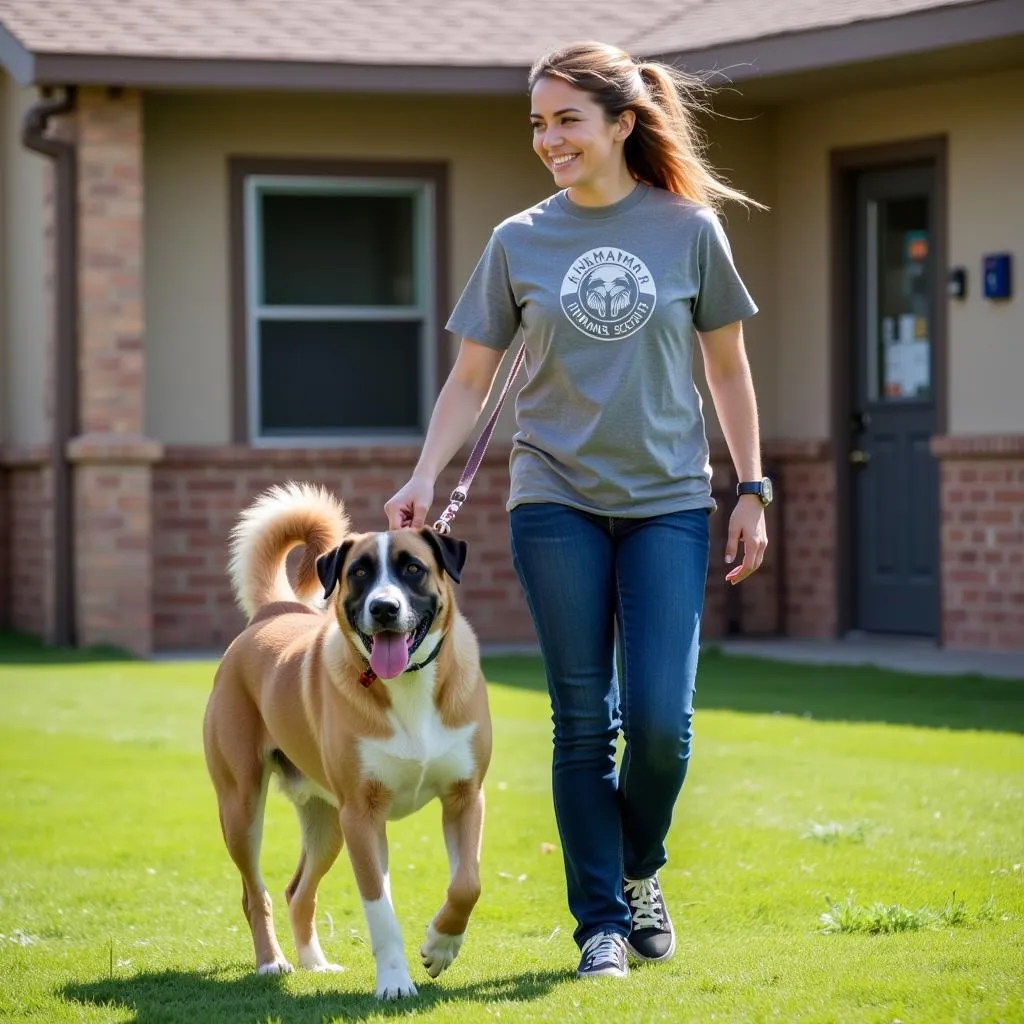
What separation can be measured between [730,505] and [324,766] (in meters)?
9.33

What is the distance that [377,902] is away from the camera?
476cm

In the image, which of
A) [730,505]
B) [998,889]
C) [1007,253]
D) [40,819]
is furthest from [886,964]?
[730,505]

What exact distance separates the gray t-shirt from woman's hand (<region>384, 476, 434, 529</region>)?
233 mm

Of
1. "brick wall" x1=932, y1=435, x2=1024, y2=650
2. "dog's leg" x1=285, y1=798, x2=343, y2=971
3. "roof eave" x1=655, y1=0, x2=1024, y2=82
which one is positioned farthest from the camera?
"brick wall" x1=932, y1=435, x2=1024, y2=650

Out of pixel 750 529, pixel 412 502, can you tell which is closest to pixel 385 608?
pixel 412 502

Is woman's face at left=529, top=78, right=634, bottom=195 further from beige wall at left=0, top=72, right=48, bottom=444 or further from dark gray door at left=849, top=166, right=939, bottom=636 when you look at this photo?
beige wall at left=0, top=72, right=48, bottom=444

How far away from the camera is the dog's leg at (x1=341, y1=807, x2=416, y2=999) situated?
473 centimetres

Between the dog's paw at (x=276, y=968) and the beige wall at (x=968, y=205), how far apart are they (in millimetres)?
8095

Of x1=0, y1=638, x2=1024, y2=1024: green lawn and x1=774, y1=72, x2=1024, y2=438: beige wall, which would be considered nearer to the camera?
x1=0, y1=638, x2=1024, y2=1024: green lawn

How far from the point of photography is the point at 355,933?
5.86m

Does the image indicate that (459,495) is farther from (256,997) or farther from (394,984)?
(256,997)

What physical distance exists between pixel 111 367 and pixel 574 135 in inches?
348

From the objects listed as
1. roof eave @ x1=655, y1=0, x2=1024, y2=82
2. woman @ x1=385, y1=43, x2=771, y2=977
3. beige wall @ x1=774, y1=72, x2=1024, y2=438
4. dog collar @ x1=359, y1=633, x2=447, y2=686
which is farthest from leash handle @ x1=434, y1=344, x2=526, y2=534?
beige wall @ x1=774, y1=72, x2=1024, y2=438

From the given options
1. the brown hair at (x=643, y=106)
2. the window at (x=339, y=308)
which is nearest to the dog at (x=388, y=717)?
the brown hair at (x=643, y=106)
